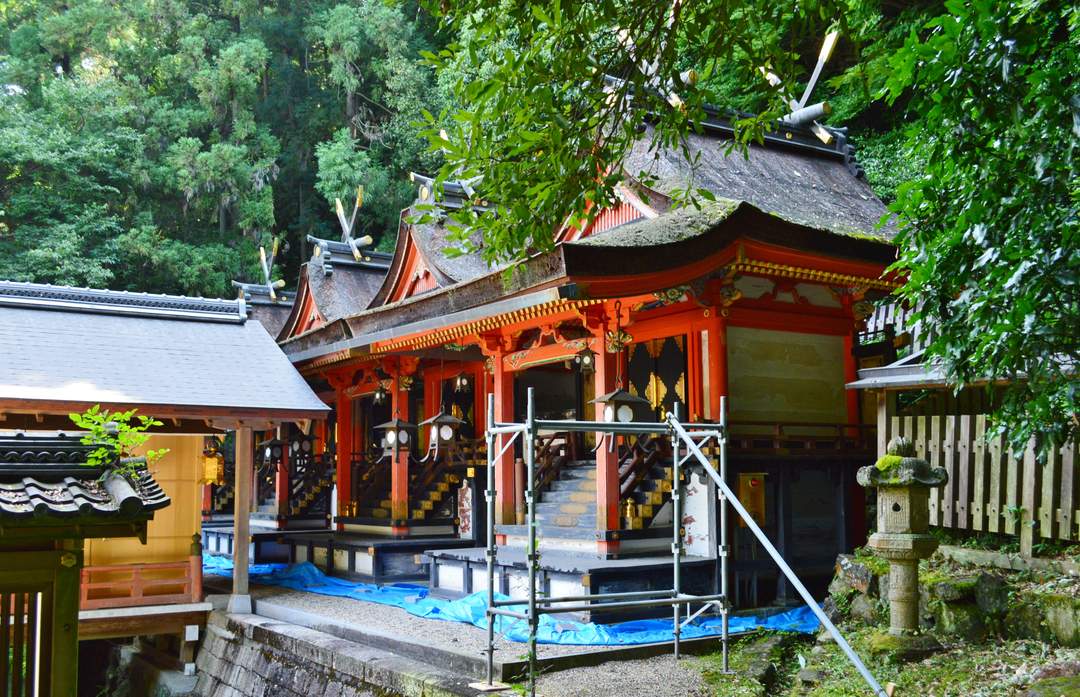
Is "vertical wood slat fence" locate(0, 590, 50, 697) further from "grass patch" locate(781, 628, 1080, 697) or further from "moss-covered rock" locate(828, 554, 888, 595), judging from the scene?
"moss-covered rock" locate(828, 554, 888, 595)

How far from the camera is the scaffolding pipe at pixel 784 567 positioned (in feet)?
16.7

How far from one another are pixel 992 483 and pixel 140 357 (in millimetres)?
11473

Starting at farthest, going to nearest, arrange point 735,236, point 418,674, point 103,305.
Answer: point 103,305, point 735,236, point 418,674

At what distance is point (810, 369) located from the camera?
495 inches

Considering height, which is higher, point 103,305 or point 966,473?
point 103,305

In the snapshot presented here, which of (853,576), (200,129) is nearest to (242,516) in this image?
(853,576)

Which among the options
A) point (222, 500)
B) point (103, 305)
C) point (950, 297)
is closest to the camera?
point (950, 297)

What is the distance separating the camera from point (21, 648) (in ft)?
16.5

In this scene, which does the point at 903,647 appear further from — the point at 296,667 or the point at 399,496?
the point at 399,496

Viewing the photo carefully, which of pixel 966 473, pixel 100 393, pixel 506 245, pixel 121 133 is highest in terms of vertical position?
pixel 121 133

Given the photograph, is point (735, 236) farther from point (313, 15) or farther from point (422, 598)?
point (313, 15)

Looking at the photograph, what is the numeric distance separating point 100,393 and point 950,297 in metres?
10.9

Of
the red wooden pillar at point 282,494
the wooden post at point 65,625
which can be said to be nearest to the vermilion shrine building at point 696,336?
the red wooden pillar at point 282,494

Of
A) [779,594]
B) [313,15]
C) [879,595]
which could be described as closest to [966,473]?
[879,595]
